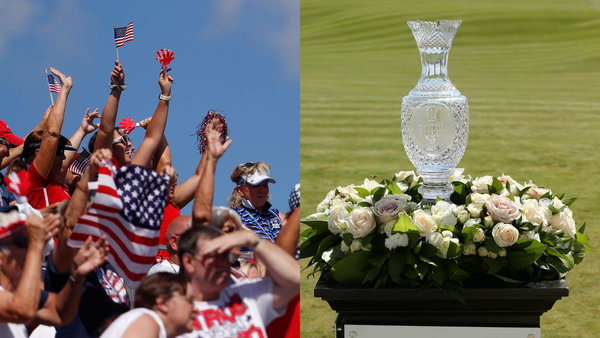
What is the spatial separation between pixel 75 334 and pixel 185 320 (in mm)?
334

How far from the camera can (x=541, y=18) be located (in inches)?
826

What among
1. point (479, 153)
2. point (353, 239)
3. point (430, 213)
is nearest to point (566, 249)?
point (430, 213)

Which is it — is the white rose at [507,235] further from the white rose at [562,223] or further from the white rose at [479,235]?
the white rose at [562,223]

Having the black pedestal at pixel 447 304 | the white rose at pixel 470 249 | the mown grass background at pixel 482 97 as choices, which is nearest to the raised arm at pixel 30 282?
the black pedestal at pixel 447 304

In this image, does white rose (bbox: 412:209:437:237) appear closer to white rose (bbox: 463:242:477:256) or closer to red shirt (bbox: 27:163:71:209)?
white rose (bbox: 463:242:477:256)

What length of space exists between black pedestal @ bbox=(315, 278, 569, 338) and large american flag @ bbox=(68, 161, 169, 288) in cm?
97

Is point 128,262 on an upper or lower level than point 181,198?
lower

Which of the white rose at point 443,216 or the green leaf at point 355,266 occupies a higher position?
the white rose at point 443,216

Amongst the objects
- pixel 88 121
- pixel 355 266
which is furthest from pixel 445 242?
pixel 88 121

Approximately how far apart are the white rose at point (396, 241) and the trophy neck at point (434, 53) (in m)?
0.67

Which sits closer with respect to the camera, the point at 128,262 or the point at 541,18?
the point at 128,262

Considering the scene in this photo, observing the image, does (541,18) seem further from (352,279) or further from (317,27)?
(352,279)

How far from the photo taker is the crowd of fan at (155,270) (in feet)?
5.29

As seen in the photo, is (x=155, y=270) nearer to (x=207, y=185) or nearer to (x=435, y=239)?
(x=207, y=185)
